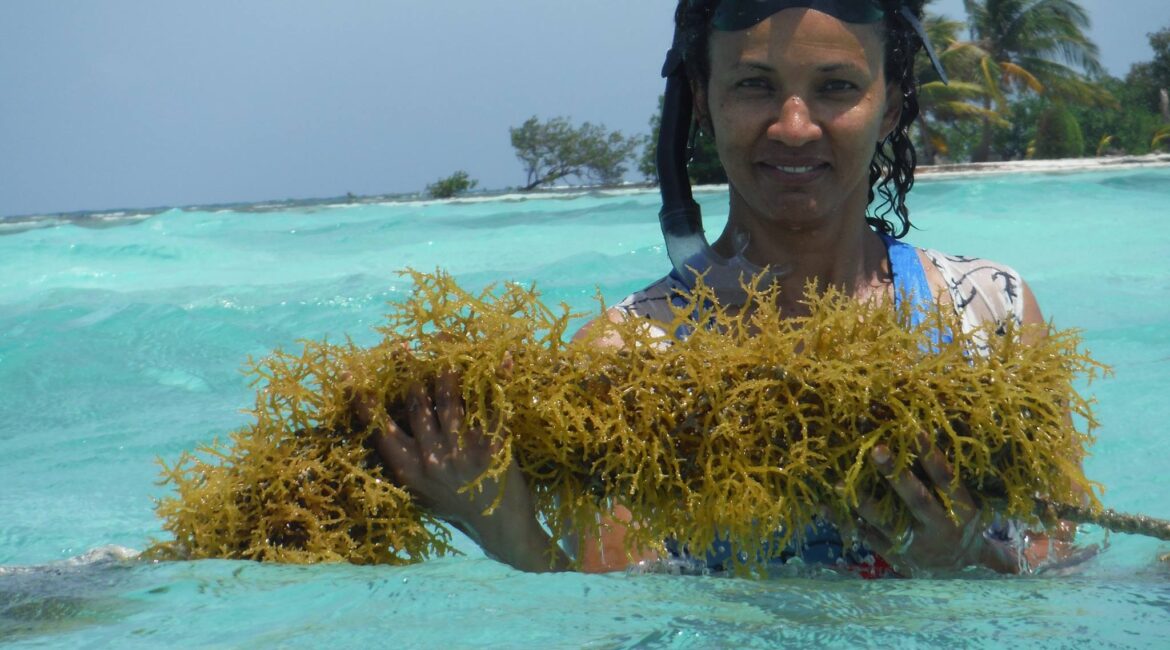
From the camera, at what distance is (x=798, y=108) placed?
2318 millimetres

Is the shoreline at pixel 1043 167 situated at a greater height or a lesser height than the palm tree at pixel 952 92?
Result: lesser

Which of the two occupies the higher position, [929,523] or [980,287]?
[980,287]

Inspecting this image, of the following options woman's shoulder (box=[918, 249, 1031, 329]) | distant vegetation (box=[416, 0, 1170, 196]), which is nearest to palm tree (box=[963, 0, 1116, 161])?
distant vegetation (box=[416, 0, 1170, 196])

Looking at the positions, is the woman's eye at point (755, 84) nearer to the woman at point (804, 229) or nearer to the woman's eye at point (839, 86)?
the woman at point (804, 229)

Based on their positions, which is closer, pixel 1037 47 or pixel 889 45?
pixel 889 45

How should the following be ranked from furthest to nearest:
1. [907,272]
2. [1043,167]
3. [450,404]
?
[1043,167] < [907,272] < [450,404]

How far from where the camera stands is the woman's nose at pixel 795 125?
2.30 m

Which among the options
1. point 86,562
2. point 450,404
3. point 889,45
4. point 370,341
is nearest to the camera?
point 450,404

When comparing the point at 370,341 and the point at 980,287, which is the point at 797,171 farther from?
the point at 370,341

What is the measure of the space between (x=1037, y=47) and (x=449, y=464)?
119 ft

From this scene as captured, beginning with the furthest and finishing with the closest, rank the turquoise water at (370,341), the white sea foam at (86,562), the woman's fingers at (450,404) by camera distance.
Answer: the white sea foam at (86,562), the woman's fingers at (450,404), the turquoise water at (370,341)

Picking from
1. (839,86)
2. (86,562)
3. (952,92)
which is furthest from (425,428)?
(952,92)

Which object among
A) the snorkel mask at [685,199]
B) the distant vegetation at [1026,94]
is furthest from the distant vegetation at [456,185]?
the snorkel mask at [685,199]

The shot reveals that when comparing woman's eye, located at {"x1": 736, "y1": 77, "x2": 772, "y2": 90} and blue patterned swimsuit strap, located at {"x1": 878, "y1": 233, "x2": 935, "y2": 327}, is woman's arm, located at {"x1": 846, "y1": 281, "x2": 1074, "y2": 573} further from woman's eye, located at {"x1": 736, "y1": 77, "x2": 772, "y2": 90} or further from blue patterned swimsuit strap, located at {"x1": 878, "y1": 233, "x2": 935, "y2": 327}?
woman's eye, located at {"x1": 736, "y1": 77, "x2": 772, "y2": 90}
